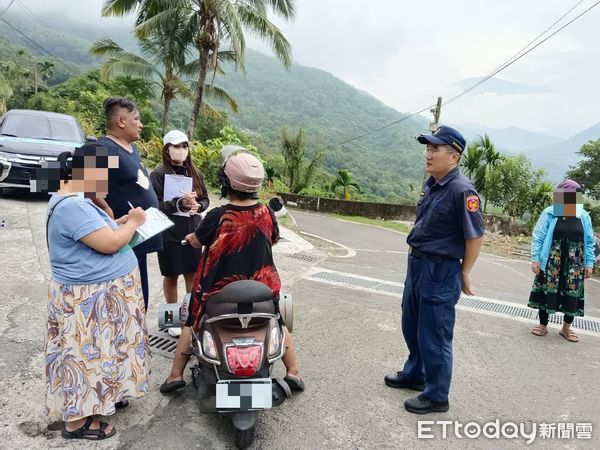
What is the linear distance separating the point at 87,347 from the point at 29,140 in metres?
7.70

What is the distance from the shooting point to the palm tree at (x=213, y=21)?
13.8m

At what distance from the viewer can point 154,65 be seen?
20.0 m

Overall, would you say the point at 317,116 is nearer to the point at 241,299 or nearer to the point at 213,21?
the point at 213,21

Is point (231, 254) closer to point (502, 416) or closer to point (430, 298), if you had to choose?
point (430, 298)

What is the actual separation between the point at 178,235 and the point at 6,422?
1.71 meters

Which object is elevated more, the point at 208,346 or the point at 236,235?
the point at 236,235

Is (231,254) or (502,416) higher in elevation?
(231,254)

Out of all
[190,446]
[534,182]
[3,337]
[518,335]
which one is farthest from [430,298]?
[534,182]

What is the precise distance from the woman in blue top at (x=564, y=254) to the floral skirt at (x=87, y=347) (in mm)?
4111

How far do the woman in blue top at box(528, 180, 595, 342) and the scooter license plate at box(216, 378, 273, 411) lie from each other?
3.51 metres

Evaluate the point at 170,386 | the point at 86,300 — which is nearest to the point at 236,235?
the point at 86,300

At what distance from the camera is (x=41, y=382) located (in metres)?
2.96

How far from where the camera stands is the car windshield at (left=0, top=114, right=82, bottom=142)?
887 cm

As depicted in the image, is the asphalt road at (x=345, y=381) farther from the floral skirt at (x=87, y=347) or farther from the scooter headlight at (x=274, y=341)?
the scooter headlight at (x=274, y=341)
